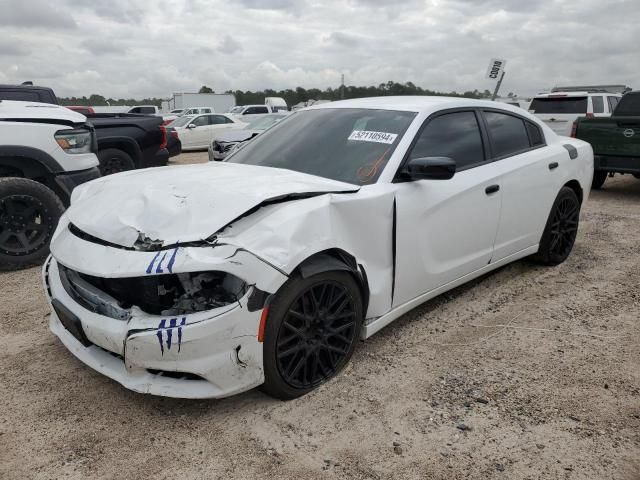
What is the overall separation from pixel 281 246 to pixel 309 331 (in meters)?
0.51

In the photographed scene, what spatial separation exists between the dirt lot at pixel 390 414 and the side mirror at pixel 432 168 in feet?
3.63

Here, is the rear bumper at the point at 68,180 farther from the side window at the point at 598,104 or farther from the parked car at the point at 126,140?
the side window at the point at 598,104

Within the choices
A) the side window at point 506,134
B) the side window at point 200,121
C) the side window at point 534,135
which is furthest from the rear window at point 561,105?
the side window at point 200,121

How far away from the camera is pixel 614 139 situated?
809 cm

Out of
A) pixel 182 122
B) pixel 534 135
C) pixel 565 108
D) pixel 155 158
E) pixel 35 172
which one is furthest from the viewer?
pixel 182 122

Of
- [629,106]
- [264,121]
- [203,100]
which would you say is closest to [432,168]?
[629,106]

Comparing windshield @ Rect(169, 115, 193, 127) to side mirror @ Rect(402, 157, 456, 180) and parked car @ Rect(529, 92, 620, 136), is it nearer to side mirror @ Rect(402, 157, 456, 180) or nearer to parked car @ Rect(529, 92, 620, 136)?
parked car @ Rect(529, 92, 620, 136)

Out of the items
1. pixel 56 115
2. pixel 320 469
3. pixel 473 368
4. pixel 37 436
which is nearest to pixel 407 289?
pixel 473 368

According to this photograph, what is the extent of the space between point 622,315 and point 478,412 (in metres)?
1.89

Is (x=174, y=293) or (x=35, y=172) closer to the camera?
(x=174, y=293)

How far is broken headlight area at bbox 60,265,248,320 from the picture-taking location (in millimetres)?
2328

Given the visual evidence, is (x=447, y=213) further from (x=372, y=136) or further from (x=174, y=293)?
(x=174, y=293)

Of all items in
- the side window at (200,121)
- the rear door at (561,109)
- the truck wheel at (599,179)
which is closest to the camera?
the truck wheel at (599,179)

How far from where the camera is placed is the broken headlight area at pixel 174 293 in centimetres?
233
